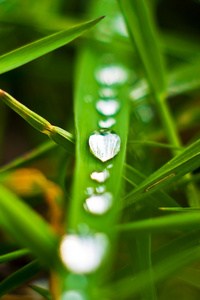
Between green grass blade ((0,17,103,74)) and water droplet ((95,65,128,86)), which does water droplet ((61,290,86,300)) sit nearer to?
green grass blade ((0,17,103,74))

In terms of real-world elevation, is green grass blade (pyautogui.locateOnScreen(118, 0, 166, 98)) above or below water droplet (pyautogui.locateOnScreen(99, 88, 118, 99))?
above

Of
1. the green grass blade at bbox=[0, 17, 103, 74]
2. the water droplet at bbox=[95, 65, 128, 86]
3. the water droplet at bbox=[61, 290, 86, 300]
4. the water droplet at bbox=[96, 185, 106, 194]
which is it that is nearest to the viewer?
the water droplet at bbox=[61, 290, 86, 300]

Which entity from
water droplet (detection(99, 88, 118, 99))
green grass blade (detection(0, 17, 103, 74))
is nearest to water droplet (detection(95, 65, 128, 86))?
water droplet (detection(99, 88, 118, 99))

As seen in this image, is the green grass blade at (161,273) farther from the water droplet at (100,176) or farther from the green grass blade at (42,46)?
the green grass blade at (42,46)

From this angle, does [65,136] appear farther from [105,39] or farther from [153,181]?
[105,39]

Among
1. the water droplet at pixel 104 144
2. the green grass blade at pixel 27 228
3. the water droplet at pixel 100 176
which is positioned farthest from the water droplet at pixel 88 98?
the green grass blade at pixel 27 228

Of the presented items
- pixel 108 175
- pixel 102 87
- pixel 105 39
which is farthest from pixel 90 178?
pixel 105 39

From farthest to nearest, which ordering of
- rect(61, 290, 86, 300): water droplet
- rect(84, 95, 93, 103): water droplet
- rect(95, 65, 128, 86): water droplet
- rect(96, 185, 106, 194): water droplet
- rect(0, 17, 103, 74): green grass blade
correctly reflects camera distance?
rect(95, 65, 128, 86): water droplet < rect(84, 95, 93, 103): water droplet < rect(0, 17, 103, 74): green grass blade < rect(96, 185, 106, 194): water droplet < rect(61, 290, 86, 300): water droplet

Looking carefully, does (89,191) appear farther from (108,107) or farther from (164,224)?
(108,107)
